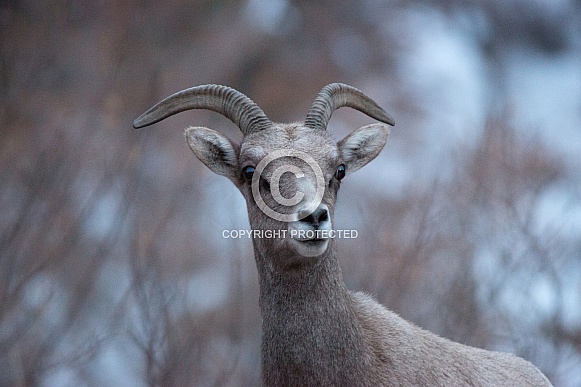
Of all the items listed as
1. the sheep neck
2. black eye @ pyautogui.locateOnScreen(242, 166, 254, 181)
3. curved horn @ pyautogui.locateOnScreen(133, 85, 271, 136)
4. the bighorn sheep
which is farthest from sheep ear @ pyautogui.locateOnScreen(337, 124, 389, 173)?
the sheep neck

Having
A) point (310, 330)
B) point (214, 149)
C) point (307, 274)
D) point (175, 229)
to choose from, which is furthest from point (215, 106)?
point (175, 229)

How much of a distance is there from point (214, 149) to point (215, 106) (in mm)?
366

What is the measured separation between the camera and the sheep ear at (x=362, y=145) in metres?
7.22

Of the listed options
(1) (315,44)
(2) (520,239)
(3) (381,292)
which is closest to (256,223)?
(3) (381,292)

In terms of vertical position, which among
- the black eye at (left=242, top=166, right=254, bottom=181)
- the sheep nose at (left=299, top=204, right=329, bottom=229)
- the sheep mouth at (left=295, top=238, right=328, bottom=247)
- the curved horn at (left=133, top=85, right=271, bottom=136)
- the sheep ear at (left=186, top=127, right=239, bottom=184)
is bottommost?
the sheep mouth at (left=295, top=238, right=328, bottom=247)

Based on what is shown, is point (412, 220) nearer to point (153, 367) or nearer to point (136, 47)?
point (153, 367)

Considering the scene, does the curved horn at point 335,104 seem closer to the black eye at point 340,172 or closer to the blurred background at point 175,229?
the black eye at point 340,172

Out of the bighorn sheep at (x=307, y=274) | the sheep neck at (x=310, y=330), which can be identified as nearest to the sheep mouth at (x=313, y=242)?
the bighorn sheep at (x=307, y=274)

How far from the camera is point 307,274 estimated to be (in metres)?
6.25

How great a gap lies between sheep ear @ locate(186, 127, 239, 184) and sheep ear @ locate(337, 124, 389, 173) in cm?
94

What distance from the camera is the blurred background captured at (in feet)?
33.5

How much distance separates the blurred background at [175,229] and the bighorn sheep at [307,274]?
3084 mm

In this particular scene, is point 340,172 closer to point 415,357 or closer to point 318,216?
point 318,216

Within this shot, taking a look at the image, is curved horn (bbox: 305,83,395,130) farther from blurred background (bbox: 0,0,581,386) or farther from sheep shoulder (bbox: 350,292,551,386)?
blurred background (bbox: 0,0,581,386)
